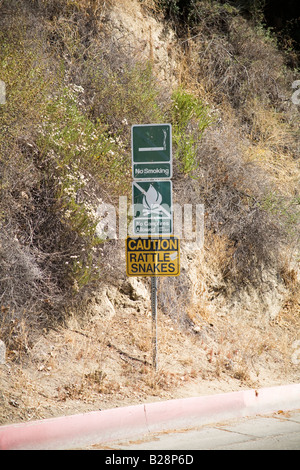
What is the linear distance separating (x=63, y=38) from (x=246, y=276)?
6.12m

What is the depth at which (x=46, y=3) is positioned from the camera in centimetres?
1167

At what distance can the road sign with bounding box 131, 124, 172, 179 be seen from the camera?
24.8 feet

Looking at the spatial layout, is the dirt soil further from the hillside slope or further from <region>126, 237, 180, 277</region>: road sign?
<region>126, 237, 180, 277</region>: road sign

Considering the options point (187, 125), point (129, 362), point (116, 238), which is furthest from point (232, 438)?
point (187, 125)

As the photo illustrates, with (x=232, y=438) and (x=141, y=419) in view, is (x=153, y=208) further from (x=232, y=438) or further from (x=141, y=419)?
(x=232, y=438)

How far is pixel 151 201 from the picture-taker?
7.65 metres

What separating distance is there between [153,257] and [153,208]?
69cm

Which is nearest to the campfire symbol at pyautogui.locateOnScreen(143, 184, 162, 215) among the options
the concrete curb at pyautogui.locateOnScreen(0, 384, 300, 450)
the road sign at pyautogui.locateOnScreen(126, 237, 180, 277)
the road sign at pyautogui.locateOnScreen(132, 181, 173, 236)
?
the road sign at pyautogui.locateOnScreen(132, 181, 173, 236)

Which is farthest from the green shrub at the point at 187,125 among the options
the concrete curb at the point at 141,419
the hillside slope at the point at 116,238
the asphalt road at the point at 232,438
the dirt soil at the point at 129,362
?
the asphalt road at the point at 232,438

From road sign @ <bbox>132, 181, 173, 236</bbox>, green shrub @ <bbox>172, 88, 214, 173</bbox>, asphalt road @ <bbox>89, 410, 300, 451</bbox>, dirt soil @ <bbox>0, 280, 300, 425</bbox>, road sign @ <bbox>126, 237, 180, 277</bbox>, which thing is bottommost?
asphalt road @ <bbox>89, 410, 300, 451</bbox>

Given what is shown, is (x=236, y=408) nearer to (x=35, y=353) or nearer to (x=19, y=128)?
(x=35, y=353)

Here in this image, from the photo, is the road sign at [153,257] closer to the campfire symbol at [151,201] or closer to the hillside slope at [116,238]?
the campfire symbol at [151,201]

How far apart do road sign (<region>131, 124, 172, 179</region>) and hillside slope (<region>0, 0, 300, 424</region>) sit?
1045 millimetres

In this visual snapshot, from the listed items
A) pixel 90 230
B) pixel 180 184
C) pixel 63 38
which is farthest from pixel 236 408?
pixel 63 38
